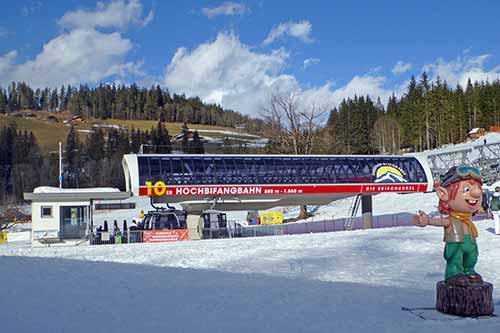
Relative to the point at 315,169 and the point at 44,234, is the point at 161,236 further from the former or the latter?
the point at 315,169

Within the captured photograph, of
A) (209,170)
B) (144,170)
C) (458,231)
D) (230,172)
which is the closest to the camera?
(458,231)

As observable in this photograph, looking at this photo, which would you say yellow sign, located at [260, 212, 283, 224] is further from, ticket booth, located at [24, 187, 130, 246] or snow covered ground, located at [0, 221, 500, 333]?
snow covered ground, located at [0, 221, 500, 333]

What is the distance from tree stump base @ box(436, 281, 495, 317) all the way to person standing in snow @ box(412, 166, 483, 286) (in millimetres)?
397

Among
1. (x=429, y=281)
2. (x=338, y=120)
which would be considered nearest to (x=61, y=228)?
(x=429, y=281)

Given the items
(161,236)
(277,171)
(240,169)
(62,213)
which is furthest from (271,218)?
(62,213)

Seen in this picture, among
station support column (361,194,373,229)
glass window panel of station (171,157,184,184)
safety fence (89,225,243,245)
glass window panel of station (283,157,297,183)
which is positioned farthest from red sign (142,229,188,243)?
station support column (361,194,373,229)

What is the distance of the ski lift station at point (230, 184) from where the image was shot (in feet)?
93.2

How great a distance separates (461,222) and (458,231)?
8.6 inches

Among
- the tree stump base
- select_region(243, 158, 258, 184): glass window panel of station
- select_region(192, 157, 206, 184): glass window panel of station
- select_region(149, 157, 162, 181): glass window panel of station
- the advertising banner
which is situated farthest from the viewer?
select_region(243, 158, 258, 184): glass window panel of station

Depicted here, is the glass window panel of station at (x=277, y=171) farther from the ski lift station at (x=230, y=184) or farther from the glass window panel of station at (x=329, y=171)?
the glass window panel of station at (x=329, y=171)

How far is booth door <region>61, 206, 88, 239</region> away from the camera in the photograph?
92.5ft

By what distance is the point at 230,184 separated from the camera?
29609 millimetres

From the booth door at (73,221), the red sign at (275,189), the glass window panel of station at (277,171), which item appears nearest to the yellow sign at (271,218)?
the red sign at (275,189)

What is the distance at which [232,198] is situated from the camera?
99.5ft
